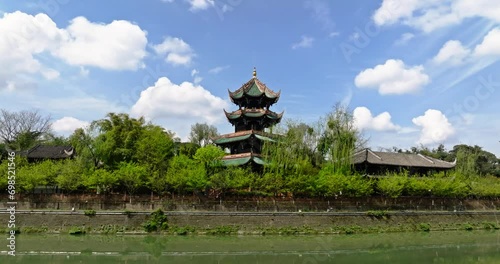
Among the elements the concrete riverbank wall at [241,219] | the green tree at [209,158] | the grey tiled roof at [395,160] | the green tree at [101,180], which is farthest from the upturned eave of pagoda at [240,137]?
the green tree at [101,180]

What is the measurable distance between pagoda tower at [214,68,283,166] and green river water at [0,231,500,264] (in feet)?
41.8

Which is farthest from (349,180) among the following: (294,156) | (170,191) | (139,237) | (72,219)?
(72,219)

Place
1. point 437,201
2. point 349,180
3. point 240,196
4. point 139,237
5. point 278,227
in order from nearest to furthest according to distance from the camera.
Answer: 1. point 139,237
2. point 278,227
3. point 240,196
4. point 349,180
5. point 437,201

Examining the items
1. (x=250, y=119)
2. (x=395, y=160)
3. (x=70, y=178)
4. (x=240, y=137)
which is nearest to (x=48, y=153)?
(x=70, y=178)

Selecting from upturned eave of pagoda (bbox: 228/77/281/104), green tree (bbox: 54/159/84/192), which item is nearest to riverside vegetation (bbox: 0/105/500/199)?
green tree (bbox: 54/159/84/192)

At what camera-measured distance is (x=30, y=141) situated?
189ft

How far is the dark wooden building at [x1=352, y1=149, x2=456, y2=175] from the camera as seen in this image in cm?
4284

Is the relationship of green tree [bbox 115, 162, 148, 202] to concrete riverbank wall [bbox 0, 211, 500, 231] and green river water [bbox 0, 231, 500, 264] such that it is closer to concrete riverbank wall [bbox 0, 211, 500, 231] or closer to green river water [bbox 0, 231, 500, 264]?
concrete riverbank wall [bbox 0, 211, 500, 231]

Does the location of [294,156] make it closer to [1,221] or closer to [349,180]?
[349,180]

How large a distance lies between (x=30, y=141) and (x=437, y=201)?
170ft

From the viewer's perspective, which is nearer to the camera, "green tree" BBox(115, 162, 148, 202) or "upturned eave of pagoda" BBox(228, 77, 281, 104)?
"green tree" BBox(115, 162, 148, 202)

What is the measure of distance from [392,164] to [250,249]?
24913 millimetres

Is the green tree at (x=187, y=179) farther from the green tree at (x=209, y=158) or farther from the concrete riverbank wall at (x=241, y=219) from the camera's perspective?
the concrete riverbank wall at (x=241, y=219)

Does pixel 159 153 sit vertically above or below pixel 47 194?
Result: above
